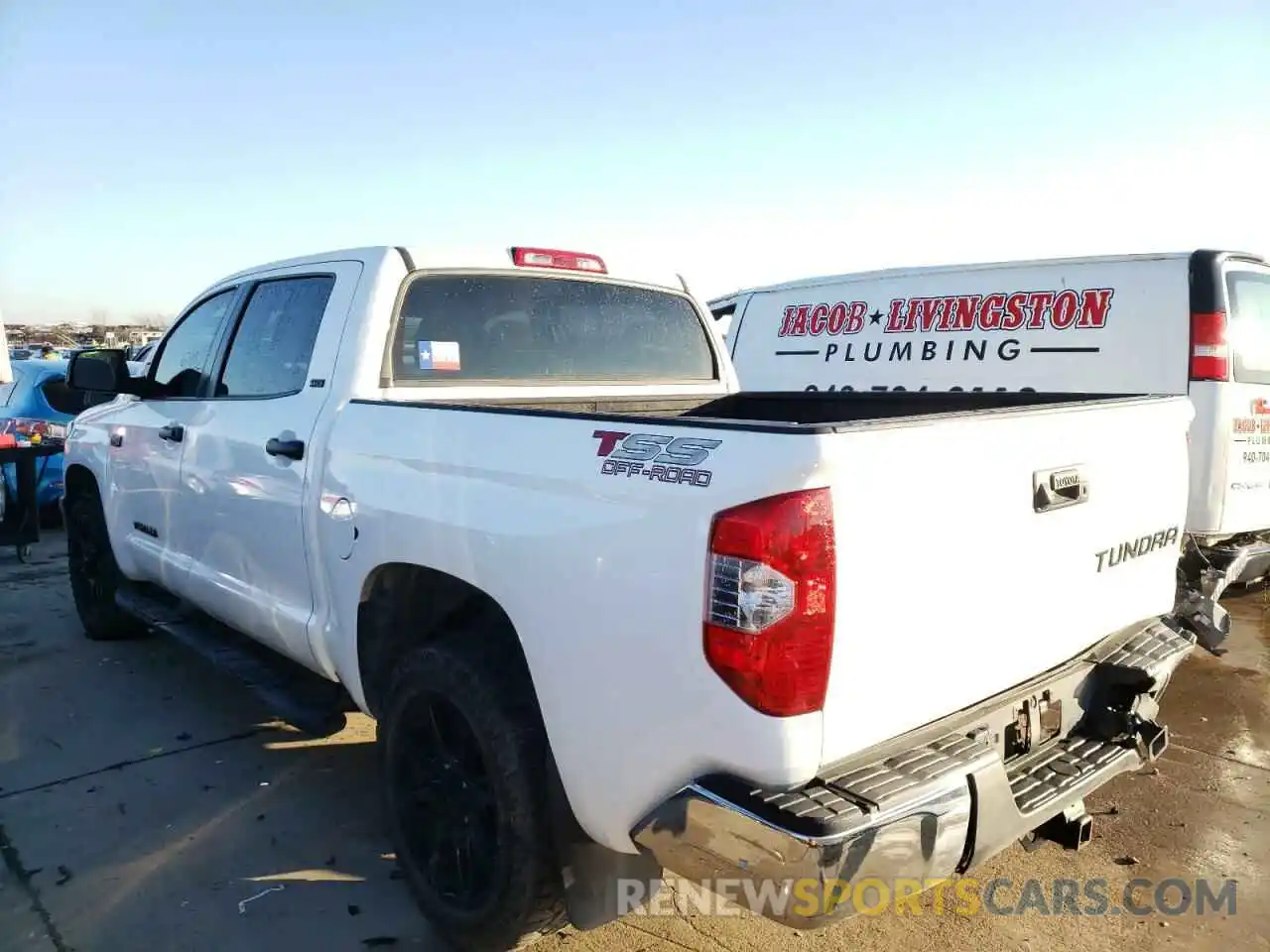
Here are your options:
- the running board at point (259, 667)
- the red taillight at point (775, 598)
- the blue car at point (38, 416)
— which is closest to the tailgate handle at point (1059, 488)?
the red taillight at point (775, 598)

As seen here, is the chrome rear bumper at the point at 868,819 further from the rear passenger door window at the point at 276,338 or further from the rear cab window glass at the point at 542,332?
the rear passenger door window at the point at 276,338

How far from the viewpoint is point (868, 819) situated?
1756mm

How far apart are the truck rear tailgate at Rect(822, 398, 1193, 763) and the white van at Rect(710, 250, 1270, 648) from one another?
2859mm

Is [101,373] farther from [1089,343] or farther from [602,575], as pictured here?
[1089,343]

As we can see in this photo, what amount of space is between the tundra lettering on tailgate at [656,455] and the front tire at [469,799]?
28.3 inches

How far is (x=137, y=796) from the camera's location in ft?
11.8

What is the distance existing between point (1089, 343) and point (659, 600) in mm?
5285

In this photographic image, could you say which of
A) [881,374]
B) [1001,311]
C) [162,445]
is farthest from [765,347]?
[162,445]

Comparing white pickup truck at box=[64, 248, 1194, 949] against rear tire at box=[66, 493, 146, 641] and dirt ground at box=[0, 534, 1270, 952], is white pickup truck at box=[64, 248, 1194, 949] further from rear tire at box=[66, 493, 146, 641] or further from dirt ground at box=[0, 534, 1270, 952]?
rear tire at box=[66, 493, 146, 641]

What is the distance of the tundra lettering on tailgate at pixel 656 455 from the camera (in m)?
1.87

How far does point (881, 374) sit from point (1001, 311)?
108 centimetres

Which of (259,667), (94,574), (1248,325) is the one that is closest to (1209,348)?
(1248,325)

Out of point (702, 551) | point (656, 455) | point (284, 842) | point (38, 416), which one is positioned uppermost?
point (656, 455)

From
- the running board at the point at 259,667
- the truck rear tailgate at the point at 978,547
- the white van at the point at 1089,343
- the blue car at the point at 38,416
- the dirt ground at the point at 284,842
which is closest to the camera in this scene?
the truck rear tailgate at the point at 978,547
